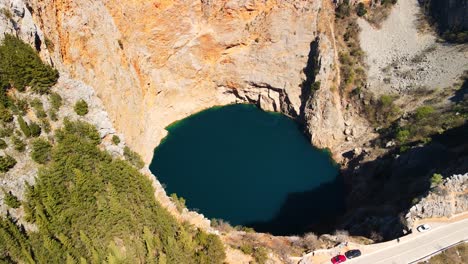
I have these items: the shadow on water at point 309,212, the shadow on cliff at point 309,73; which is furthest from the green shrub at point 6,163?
the shadow on cliff at point 309,73

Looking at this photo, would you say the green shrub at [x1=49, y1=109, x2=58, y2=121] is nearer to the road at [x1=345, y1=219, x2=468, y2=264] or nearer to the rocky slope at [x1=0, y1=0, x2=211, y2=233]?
the rocky slope at [x1=0, y1=0, x2=211, y2=233]

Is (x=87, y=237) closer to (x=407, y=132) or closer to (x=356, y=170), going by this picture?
(x=356, y=170)

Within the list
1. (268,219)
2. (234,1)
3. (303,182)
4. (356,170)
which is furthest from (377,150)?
(234,1)

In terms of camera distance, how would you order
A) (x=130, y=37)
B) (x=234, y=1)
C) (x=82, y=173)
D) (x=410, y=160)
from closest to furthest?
(x=82, y=173) < (x=410, y=160) < (x=130, y=37) < (x=234, y=1)

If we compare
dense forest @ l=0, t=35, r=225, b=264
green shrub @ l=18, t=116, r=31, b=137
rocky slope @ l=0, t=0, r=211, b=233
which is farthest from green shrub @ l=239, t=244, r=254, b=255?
green shrub @ l=18, t=116, r=31, b=137

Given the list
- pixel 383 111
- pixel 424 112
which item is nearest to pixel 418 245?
pixel 424 112

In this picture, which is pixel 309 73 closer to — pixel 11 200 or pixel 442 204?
pixel 442 204

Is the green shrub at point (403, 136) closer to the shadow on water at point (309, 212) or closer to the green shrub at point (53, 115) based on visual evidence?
the shadow on water at point (309, 212)
